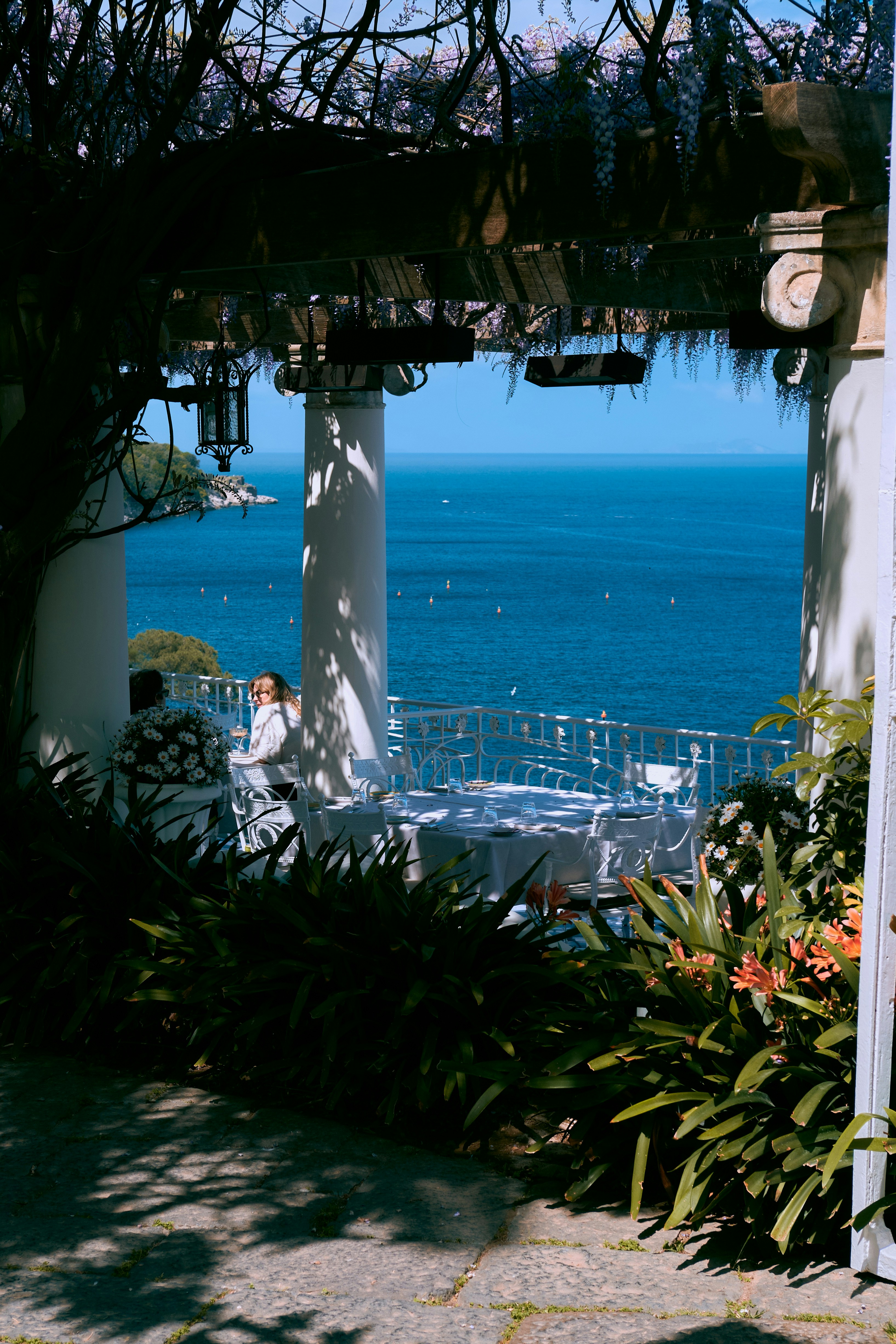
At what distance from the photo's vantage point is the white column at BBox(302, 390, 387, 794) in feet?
26.7

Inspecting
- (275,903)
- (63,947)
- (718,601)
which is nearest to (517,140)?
(275,903)

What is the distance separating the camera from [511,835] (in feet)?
22.5

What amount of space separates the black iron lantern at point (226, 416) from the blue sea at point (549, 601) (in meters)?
42.0

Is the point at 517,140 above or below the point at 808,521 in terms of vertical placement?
above

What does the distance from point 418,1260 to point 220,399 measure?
4.40m

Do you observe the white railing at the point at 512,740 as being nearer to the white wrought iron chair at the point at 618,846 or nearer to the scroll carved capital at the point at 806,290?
the white wrought iron chair at the point at 618,846

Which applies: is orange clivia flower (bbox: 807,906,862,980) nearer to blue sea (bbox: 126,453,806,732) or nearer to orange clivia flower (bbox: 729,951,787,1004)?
orange clivia flower (bbox: 729,951,787,1004)

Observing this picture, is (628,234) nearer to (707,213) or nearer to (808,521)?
Result: (707,213)

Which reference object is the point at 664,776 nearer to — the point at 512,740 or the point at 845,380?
the point at 512,740

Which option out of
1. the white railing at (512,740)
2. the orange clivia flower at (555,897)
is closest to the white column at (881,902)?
the orange clivia flower at (555,897)

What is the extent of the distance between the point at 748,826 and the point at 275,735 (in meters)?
4.41

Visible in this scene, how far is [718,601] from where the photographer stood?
76000 mm

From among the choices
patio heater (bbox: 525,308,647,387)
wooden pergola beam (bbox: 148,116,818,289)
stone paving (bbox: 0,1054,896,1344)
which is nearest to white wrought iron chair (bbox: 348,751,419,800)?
patio heater (bbox: 525,308,647,387)

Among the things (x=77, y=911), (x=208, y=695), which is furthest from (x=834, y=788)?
(x=208, y=695)
